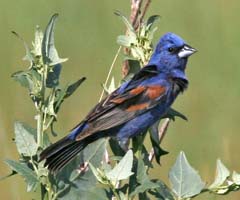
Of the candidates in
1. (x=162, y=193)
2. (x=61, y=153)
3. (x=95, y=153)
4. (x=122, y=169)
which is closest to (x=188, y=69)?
(x=61, y=153)

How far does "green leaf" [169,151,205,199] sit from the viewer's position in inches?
84.1

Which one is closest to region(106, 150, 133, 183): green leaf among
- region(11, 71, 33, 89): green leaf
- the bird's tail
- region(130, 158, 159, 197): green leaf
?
region(130, 158, 159, 197): green leaf

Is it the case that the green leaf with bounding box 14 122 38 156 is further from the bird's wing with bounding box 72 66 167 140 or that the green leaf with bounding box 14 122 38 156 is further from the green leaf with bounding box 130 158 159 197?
the bird's wing with bounding box 72 66 167 140

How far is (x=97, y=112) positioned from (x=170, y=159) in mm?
2036

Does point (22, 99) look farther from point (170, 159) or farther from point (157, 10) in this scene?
point (157, 10)

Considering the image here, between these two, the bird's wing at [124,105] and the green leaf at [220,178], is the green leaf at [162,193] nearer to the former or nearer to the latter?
the green leaf at [220,178]

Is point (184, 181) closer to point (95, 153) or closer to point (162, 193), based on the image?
point (162, 193)

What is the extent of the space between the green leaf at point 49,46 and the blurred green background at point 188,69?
2.03 m

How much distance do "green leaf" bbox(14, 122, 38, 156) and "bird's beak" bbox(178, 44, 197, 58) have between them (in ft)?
2.62

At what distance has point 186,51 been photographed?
2.97m

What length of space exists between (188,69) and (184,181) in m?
3.58

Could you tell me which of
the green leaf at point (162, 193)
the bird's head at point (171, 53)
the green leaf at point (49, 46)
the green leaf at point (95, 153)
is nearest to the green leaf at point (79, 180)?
the green leaf at point (95, 153)

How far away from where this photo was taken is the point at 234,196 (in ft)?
14.4

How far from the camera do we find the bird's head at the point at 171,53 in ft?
9.50
